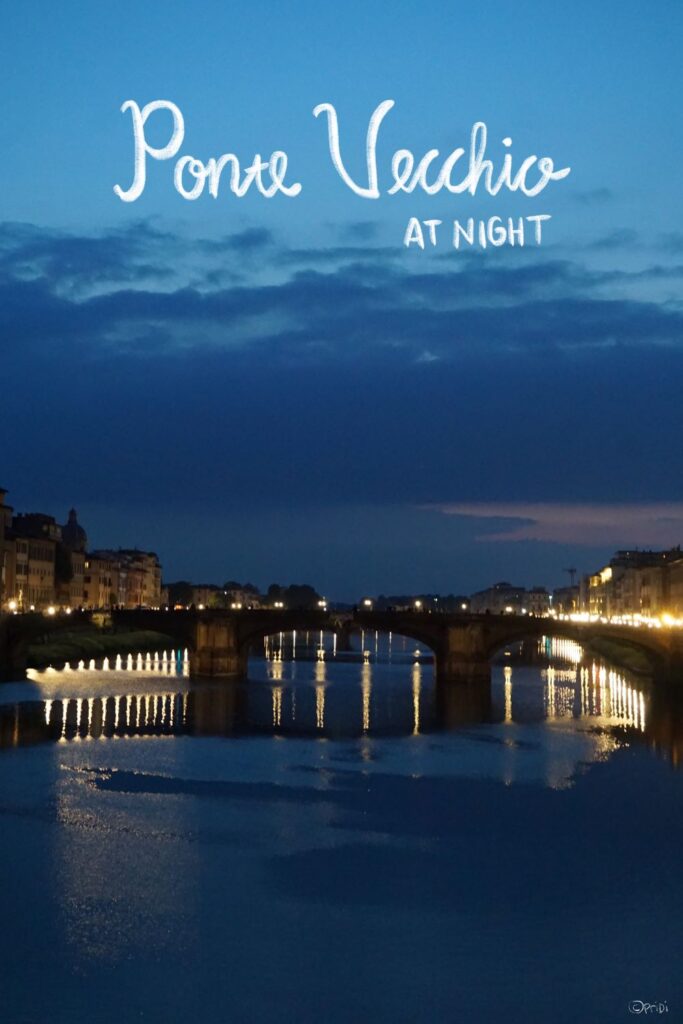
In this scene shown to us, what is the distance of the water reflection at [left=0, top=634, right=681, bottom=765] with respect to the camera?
5328 centimetres

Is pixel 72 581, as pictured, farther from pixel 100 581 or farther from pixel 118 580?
pixel 118 580

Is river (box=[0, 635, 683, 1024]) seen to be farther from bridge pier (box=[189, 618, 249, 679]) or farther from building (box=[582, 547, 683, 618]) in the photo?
building (box=[582, 547, 683, 618])

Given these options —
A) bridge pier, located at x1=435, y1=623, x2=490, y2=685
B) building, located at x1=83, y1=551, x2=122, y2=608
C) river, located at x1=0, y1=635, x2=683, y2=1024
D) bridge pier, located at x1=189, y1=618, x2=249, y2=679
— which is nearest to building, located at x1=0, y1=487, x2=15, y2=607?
bridge pier, located at x1=189, y1=618, x2=249, y2=679

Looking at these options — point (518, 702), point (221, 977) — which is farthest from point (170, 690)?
point (221, 977)

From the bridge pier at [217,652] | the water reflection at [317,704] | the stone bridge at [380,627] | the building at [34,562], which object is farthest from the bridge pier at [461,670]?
the building at [34,562]

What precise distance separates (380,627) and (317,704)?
20500 mm

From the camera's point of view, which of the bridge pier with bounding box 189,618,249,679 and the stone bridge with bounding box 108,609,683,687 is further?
the bridge pier with bounding box 189,618,249,679

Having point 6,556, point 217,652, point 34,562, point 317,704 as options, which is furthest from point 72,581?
point 317,704

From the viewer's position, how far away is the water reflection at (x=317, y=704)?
53.3 meters

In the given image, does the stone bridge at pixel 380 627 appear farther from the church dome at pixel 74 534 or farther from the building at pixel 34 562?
the church dome at pixel 74 534

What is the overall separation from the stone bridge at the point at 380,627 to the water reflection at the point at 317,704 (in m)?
2.35

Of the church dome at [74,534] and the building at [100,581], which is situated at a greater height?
the church dome at [74,534]

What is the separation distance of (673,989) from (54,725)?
36.5m

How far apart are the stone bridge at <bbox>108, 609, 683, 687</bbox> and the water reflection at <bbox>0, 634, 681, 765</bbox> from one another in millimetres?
2348
